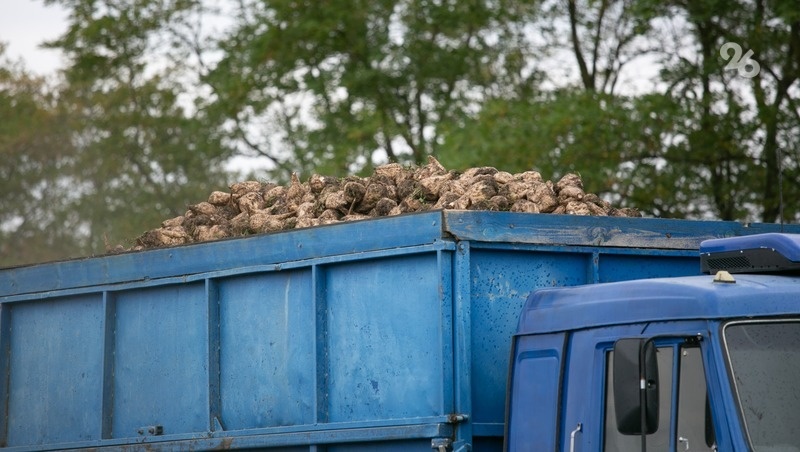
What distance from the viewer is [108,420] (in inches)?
294

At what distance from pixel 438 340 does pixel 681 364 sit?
1.28 m

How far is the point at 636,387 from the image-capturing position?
15.8ft

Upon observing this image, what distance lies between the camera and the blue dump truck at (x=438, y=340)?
16.0 feet

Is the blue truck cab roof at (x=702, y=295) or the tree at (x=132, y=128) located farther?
the tree at (x=132, y=128)

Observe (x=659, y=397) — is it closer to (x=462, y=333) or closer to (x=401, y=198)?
(x=462, y=333)

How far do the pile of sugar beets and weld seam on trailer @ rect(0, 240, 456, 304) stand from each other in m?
0.45

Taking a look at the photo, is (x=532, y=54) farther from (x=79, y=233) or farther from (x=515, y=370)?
(x=79, y=233)

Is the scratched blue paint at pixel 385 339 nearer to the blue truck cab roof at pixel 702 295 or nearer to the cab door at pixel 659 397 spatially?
the blue truck cab roof at pixel 702 295

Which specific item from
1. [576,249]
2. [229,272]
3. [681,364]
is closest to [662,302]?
[681,364]

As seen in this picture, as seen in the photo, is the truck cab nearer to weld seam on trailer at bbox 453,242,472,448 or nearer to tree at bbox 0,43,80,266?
weld seam on trailer at bbox 453,242,472,448

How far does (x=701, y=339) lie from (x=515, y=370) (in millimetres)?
1155

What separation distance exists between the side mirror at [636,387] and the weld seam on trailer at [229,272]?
46.4 inches

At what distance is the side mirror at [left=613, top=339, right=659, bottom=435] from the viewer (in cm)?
479

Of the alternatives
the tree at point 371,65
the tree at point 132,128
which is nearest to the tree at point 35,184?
the tree at point 132,128
